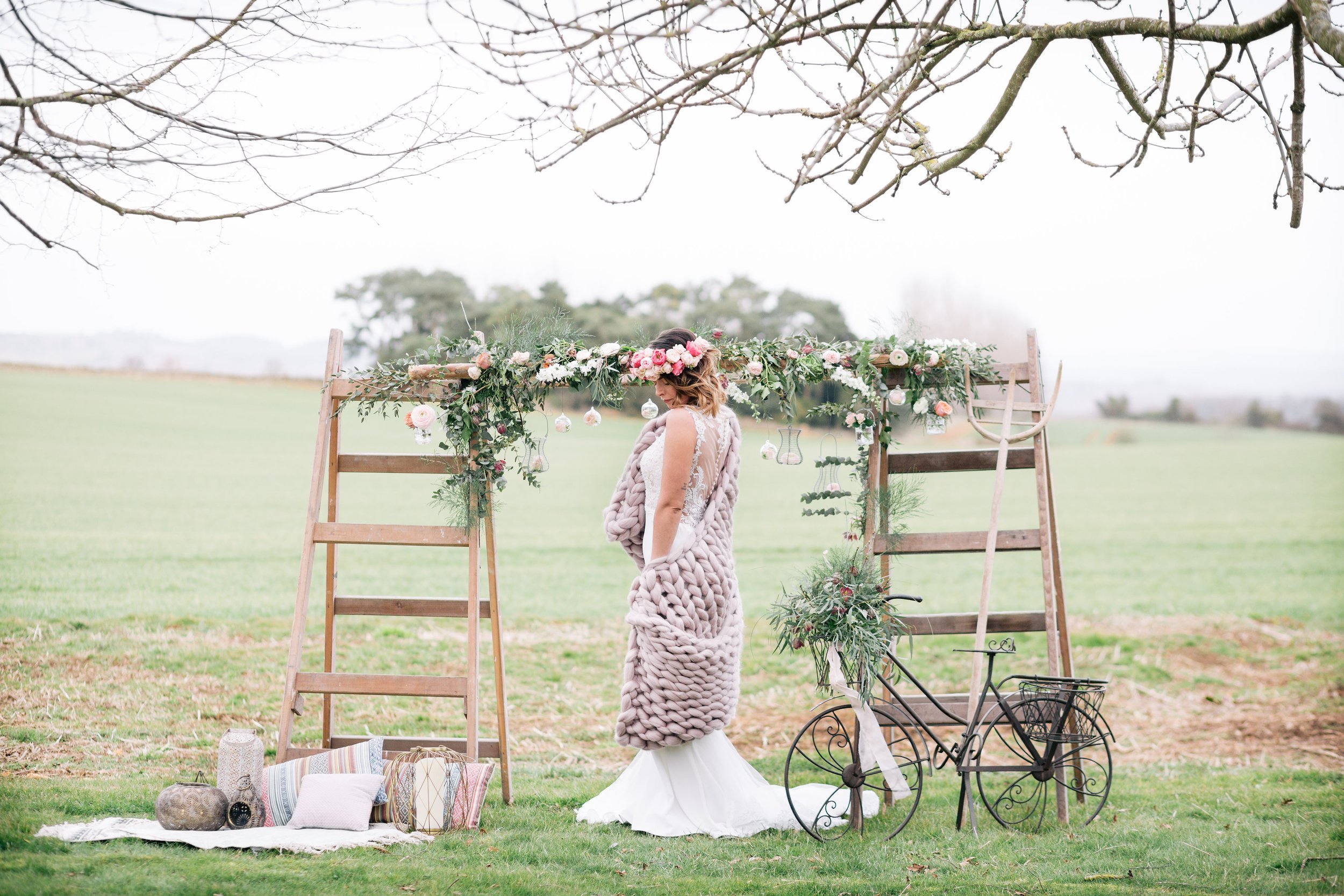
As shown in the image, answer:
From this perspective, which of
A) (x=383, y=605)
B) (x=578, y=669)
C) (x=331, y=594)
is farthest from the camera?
(x=578, y=669)

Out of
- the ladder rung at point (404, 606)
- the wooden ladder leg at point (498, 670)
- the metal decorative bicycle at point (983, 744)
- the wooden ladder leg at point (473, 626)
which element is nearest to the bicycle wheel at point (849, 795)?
the metal decorative bicycle at point (983, 744)

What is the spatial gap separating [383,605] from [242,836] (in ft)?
4.80

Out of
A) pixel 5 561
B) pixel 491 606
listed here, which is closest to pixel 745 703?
pixel 491 606

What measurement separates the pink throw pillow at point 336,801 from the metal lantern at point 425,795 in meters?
0.12

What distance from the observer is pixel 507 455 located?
240 inches

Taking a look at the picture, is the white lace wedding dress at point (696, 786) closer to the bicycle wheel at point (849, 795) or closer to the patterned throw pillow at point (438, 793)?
the bicycle wheel at point (849, 795)

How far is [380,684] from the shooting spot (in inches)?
224

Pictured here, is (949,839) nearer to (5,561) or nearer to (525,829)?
(525,829)

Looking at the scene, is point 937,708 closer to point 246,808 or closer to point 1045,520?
point 1045,520

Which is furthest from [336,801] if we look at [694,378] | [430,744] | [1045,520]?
[1045,520]

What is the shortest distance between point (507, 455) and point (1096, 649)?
23.9 ft

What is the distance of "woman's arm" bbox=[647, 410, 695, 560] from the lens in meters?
5.19

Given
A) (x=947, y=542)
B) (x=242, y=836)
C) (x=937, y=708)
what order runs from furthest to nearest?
(x=947, y=542) < (x=937, y=708) < (x=242, y=836)

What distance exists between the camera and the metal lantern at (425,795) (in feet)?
17.4
